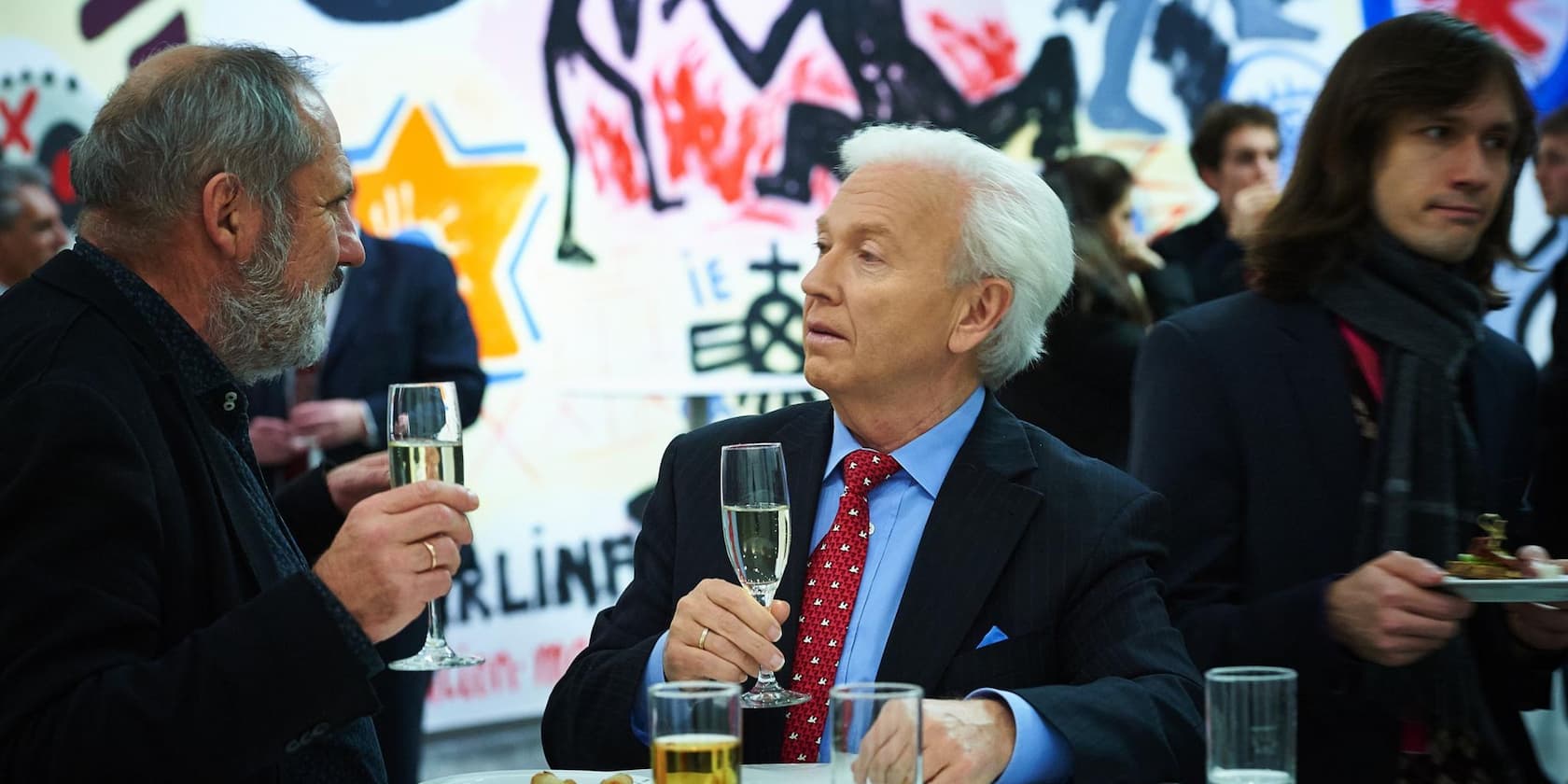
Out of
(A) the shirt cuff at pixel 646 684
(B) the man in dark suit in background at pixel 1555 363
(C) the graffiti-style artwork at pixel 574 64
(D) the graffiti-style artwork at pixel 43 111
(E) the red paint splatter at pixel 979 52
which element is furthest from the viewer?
(E) the red paint splatter at pixel 979 52

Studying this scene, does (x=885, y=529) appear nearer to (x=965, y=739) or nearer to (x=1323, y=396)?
(x=965, y=739)

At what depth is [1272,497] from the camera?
101 inches

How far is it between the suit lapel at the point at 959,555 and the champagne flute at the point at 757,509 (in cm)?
21

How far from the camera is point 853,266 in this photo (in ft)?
8.13

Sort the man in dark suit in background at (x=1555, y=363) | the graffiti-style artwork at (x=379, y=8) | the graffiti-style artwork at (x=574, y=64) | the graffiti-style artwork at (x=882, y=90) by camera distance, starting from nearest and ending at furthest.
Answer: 1. the man in dark suit in background at (x=1555, y=363)
2. the graffiti-style artwork at (x=379, y=8)
3. the graffiti-style artwork at (x=574, y=64)
4. the graffiti-style artwork at (x=882, y=90)

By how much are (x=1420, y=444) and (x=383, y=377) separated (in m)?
2.78

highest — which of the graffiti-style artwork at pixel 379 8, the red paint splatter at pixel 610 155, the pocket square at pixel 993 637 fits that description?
the graffiti-style artwork at pixel 379 8

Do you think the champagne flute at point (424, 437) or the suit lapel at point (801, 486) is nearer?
the champagne flute at point (424, 437)

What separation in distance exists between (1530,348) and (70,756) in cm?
664

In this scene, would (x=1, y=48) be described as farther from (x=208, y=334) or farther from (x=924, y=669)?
(x=924, y=669)

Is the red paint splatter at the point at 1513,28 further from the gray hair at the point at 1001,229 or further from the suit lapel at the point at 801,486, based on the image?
the suit lapel at the point at 801,486

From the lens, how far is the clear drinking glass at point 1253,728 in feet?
5.44

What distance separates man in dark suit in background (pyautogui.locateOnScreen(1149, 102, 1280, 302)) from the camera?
16.1 feet

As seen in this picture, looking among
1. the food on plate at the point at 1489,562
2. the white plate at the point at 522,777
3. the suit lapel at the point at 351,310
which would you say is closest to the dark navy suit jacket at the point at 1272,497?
the food on plate at the point at 1489,562
